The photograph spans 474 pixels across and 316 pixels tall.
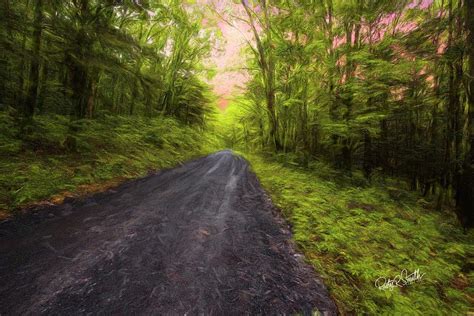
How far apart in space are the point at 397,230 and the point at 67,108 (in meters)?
15.6

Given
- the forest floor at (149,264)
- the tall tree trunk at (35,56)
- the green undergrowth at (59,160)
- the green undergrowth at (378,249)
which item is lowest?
the green undergrowth at (378,249)

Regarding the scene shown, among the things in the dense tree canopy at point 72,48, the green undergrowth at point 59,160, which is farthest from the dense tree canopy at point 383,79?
the green undergrowth at point 59,160

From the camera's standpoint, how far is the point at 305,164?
11656 millimetres

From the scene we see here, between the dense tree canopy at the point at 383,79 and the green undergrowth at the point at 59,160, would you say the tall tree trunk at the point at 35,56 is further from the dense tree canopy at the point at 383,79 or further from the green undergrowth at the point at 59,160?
the dense tree canopy at the point at 383,79

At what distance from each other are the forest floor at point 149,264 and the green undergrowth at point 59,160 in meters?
0.78

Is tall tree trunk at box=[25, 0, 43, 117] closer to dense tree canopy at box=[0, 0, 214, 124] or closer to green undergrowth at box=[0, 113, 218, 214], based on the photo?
dense tree canopy at box=[0, 0, 214, 124]

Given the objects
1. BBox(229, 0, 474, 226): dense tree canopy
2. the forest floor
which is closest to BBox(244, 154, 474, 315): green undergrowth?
the forest floor

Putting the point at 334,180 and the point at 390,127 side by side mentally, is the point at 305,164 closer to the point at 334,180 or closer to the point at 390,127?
the point at 334,180

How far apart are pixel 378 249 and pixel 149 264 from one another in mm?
3849

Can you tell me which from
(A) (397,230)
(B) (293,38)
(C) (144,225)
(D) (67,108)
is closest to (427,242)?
(A) (397,230)

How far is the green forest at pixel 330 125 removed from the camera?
3.79 m

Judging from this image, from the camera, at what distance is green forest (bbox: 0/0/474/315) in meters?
3.79

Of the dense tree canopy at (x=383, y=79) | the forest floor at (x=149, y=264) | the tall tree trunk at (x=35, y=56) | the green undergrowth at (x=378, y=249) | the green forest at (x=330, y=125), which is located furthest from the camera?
the dense tree canopy at (x=383, y=79)

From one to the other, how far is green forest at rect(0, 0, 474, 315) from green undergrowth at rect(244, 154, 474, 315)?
3cm
